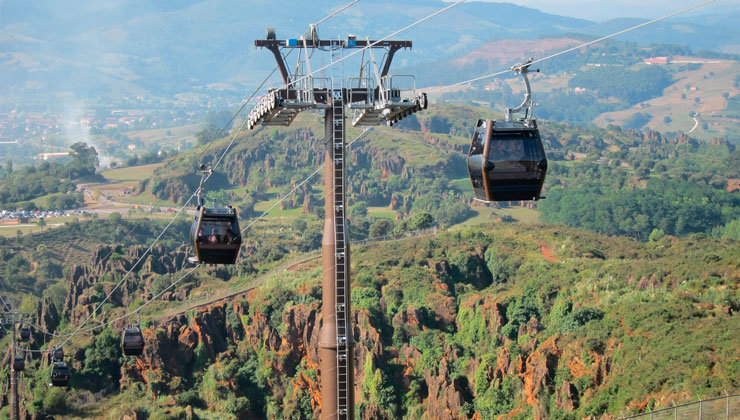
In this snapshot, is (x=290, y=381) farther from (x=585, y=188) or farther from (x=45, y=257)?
(x=585, y=188)

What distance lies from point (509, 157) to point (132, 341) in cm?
2247

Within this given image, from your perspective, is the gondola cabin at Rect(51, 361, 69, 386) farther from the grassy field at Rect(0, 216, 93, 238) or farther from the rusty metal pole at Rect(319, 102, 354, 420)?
the grassy field at Rect(0, 216, 93, 238)

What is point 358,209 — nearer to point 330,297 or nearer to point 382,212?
point 382,212

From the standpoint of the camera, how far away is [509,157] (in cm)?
2527

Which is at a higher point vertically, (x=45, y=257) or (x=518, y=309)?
(x=518, y=309)

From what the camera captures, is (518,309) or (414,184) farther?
(414,184)

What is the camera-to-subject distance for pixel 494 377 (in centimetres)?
5131

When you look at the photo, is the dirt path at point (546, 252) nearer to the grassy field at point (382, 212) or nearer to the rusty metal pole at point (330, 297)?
the rusty metal pole at point (330, 297)

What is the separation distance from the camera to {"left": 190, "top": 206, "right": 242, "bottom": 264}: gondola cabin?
30688mm

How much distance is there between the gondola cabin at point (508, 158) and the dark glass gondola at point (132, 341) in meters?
21.6

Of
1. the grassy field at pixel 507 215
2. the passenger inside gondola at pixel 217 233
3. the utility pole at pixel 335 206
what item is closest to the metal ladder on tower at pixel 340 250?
the utility pole at pixel 335 206

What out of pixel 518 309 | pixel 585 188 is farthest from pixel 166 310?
pixel 585 188

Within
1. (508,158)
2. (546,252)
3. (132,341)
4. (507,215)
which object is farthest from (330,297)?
(507,215)

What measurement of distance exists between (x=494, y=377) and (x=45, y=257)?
294ft
